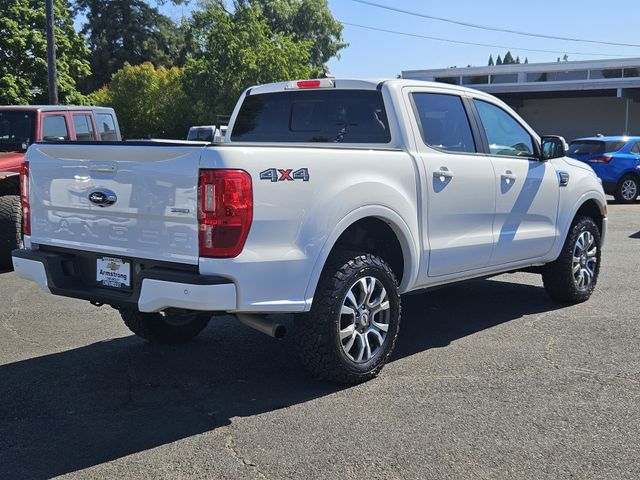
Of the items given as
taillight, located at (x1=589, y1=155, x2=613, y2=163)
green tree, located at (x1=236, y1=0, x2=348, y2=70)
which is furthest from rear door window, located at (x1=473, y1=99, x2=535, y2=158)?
green tree, located at (x1=236, y1=0, x2=348, y2=70)

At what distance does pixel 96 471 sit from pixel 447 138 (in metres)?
3.45

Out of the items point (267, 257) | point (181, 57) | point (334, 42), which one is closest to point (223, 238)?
point (267, 257)

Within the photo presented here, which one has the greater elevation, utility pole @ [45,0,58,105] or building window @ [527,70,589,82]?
building window @ [527,70,589,82]

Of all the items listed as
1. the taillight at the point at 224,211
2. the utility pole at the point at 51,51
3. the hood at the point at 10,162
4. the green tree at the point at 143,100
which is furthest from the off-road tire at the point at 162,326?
the green tree at the point at 143,100

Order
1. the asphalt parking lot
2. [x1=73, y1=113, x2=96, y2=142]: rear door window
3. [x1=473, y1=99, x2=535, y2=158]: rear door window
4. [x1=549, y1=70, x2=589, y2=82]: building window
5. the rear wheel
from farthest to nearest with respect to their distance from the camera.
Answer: [x1=549, y1=70, x2=589, y2=82]: building window → the rear wheel → [x1=73, y1=113, x2=96, y2=142]: rear door window → [x1=473, y1=99, x2=535, y2=158]: rear door window → the asphalt parking lot

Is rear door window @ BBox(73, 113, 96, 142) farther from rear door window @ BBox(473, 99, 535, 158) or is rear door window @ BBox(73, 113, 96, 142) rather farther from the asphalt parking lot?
rear door window @ BBox(473, 99, 535, 158)

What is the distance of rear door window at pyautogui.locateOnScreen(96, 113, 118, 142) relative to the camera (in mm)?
10766

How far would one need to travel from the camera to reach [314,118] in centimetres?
573

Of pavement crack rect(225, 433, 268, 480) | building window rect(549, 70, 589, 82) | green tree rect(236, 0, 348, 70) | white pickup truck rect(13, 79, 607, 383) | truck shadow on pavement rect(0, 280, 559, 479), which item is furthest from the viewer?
green tree rect(236, 0, 348, 70)

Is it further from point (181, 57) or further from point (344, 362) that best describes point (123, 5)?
point (344, 362)

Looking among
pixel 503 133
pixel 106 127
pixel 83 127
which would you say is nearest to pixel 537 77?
pixel 106 127

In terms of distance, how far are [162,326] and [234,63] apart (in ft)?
102

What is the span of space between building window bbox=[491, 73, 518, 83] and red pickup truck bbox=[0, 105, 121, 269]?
1234 inches

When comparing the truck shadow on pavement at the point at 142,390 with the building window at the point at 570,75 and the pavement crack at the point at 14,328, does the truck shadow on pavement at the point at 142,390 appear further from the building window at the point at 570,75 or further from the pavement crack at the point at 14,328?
the building window at the point at 570,75
